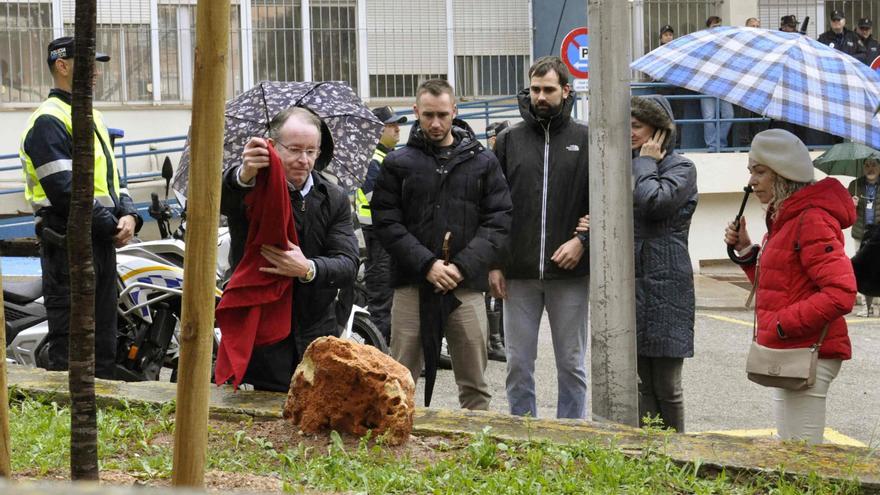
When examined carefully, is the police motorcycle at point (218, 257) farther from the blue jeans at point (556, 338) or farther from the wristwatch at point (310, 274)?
the wristwatch at point (310, 274)

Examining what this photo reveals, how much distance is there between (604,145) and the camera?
219 inches

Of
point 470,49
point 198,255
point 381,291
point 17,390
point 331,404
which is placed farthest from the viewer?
point 470,49

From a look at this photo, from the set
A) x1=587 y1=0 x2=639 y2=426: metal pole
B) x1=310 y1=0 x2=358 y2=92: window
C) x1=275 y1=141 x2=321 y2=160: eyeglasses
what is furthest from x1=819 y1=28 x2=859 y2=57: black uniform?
x1=275 y1=141 x2=321 y2=160: eyeglasses

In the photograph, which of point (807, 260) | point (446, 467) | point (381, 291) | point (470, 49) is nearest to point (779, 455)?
point (807, 260)

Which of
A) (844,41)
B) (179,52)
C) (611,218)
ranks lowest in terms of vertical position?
(611,218)

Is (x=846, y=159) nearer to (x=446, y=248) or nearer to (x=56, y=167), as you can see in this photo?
(x=446, y=248)

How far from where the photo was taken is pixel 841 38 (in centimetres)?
1895

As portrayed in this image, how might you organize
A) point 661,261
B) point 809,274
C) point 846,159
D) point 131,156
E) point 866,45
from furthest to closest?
1. point 866,45
2. point 131,156
3. point 846,159
4. point 661,261
5. point 809,274

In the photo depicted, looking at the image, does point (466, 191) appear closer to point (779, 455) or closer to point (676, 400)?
point (676, 400)

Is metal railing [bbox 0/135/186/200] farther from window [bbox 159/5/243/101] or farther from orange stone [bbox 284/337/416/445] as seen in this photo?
orange stone [bbox 284/337/416/445]

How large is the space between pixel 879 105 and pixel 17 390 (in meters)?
4.15

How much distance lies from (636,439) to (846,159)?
9575 mm

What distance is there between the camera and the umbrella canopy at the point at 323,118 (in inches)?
246

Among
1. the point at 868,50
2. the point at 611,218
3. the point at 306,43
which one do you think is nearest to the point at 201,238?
the point at 611,218
